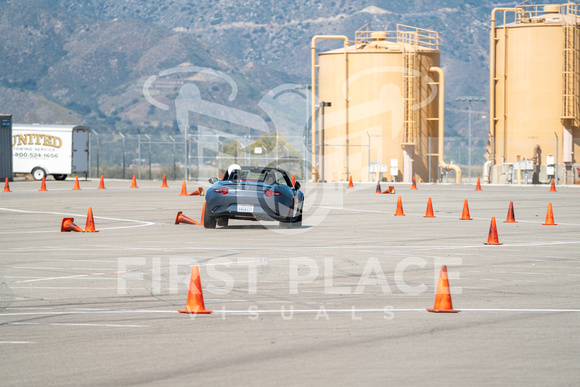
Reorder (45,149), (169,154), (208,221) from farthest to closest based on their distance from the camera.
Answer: (169,154) → (45,149) → (208,221)

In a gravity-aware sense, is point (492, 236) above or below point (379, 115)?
below

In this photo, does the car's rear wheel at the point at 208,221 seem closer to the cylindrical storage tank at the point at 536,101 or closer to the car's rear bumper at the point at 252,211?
the car's rear bumper at the point at 252,211

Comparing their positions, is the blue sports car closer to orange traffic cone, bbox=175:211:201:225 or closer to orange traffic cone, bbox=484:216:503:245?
orange traffic cone, bbox=175:211:201:225

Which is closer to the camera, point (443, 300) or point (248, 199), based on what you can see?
point (443, 300)

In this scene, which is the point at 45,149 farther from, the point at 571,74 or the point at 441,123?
the point at 571,74

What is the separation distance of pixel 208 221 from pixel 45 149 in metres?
33.7

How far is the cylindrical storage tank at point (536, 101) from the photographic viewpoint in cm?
5384

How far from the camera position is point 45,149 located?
5209 cm

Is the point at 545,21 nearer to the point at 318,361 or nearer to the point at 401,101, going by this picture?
the point at 401,101

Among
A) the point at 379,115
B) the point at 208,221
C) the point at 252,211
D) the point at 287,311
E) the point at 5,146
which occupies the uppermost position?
the point at 379,115

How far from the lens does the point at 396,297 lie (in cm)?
1090

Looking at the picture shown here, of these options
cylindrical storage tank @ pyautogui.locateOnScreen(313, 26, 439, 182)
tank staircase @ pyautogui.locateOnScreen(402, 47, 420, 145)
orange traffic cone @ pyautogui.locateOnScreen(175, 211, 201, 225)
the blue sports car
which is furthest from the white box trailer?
the blue sports car

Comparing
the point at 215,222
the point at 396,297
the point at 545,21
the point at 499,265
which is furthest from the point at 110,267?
the point at 545,21

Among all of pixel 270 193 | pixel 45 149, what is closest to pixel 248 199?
pixel 270 193
